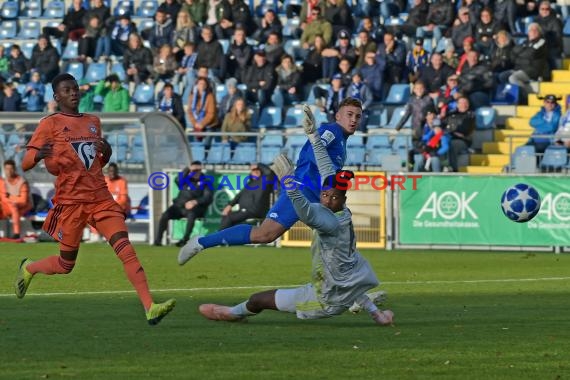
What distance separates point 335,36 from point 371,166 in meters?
4.37

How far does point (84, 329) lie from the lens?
11758 mm

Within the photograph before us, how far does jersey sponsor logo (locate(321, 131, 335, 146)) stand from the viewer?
1297 cm

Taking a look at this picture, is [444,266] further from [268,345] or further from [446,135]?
[268,345]

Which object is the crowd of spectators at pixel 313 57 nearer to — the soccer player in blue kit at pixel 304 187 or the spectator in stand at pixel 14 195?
the spectator in stand at pixel 14 195

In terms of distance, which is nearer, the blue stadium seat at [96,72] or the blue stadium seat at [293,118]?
the blue stadium seat at [293,118]

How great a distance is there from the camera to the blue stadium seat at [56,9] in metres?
37.3

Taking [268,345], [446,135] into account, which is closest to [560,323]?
[268,345]

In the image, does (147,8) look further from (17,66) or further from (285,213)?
(285,213)

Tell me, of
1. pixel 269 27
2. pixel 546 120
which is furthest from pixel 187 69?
pixel 546 120

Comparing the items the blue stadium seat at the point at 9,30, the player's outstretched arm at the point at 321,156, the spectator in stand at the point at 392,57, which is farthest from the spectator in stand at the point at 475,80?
the player's outstretched arm at the point at 321,156

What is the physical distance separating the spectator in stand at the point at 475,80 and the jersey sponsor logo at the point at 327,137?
1501 cm

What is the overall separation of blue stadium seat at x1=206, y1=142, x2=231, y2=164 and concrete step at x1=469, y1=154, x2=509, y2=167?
4.98 meters

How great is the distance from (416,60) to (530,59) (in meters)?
2.43

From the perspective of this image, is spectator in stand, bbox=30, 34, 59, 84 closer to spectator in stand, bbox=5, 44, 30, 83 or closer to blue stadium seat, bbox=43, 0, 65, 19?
spectator in stand, bbox=5, 44, 30, 83
